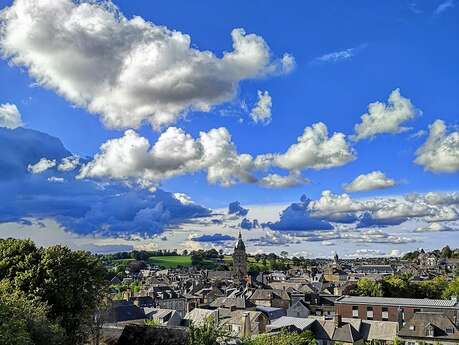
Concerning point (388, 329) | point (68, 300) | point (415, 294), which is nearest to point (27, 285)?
point (68, 300)

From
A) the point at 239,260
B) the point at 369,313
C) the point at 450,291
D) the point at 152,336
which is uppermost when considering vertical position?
the point at 239,260

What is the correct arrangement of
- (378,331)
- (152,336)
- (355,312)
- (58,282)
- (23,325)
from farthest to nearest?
(355,312)
(378,331)
(58,282)
(152,336)
(23,325)

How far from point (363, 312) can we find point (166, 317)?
30.7 metres

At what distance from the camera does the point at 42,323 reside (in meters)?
28.4

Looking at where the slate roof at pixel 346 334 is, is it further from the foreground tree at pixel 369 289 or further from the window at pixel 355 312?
the foreground tree at pixel 369 289

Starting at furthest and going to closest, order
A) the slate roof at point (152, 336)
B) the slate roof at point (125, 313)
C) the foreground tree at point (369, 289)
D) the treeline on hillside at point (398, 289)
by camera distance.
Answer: the treeline on hillside at point (398, 289) → the foreground tree at point (369, 289) → the slate roof at point (125, 313) → the slate roof at point (152, 336)

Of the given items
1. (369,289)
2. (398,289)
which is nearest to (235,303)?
(369,289)

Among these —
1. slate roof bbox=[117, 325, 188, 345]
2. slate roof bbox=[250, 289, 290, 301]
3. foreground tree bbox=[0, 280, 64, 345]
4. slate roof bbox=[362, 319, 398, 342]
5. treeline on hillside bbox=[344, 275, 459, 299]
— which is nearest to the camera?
foreground tree bbox=[0, 280, 64, 345]

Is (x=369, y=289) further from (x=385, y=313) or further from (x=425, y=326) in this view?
(x=425, y=326)

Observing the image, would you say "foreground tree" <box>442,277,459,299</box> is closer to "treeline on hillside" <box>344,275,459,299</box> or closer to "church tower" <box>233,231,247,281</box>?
"treeline on hillside" <box>344,275,459,299</box>

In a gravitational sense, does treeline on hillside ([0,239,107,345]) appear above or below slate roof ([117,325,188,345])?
above

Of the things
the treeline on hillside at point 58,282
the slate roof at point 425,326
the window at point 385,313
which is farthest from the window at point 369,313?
the treeline on hillside at point 58,282

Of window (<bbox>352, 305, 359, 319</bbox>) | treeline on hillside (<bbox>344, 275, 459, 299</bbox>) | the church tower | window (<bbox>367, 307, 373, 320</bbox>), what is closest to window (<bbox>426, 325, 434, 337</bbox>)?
window (<bbox>367, 307, 373, 320</bbox>)

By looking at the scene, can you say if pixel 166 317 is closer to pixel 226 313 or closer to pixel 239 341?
pixel 226 313
